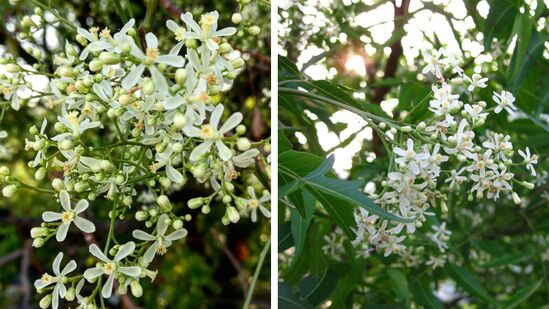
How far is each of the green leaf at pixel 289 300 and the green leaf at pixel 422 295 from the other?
0.22m

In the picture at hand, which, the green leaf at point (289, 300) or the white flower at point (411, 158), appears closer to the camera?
the white flower at point (411, 158)

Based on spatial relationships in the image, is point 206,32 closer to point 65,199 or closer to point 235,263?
point 65,199

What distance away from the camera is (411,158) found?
0.58 m

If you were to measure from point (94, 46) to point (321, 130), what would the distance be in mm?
447

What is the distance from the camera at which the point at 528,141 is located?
941 mm

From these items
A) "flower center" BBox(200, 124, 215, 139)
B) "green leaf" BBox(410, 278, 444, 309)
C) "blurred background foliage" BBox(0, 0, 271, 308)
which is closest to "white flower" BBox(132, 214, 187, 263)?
"flower center" BBox(200, 124, 215, 139)

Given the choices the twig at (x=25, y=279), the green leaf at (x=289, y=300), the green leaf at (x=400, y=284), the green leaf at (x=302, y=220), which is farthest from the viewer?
the twig at (x=25, y=279)

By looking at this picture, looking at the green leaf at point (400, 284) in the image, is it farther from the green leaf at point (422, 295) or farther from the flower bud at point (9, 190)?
the flower bud at point (9, 190)

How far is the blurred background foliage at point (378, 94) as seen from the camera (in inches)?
32.8

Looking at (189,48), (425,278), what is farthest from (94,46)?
(425,278)

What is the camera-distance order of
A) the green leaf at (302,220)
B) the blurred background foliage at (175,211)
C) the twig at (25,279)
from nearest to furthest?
1. the green leaf at (302,220)
2. the blurred background foliage at (175,211)
3. the twig at (25,279)

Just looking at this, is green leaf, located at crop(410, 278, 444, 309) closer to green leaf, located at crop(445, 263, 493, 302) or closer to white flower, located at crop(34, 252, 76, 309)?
green leaf, located at crop(445, 263, 493, 302)

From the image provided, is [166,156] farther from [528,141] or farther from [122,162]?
[528,141]

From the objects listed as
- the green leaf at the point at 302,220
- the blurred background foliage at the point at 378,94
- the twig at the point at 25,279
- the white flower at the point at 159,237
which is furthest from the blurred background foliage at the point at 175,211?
the white flower at the point at 159,237
